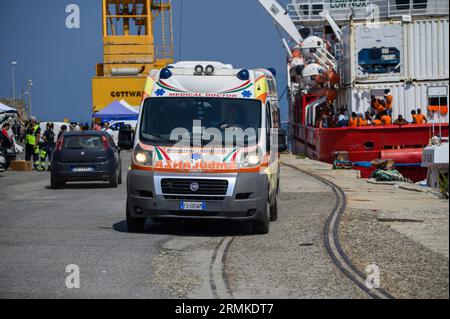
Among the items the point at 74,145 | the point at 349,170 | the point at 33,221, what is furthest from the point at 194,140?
the point at 349,170

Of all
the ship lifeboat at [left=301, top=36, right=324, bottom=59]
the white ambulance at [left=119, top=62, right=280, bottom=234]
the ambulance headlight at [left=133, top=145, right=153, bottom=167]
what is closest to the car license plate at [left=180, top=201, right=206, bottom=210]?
the white ambulance at [left=119, top=62, right=280, bottom=234]

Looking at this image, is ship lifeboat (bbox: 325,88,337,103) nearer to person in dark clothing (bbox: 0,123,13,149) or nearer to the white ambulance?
person in dark clothing (bbox: 0,123,13,149)

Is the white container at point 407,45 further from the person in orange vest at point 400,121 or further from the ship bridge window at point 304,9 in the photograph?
the ship bridge window at point 304,9

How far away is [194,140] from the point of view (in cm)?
1535

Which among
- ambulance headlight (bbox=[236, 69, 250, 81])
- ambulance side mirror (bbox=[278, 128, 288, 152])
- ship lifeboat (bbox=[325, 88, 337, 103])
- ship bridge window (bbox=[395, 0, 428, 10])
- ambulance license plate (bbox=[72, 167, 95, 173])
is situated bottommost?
ambulance license plate (bbox=[72, 167, 95, 173])

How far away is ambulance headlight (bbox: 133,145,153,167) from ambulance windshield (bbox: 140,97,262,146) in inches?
9.7

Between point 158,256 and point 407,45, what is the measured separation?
25.3m

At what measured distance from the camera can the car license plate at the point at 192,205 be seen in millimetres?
14859

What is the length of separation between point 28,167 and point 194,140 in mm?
23083

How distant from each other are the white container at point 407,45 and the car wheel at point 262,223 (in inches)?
871

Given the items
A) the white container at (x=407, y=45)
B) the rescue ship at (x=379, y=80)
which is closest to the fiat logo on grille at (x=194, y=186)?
the rescue ship at (x=379, y=80)

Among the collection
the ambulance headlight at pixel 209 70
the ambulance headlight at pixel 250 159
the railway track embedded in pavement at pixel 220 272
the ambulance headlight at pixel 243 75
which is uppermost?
the ambulance headlight at pixel 209 70

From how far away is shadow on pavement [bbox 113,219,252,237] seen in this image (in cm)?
1545

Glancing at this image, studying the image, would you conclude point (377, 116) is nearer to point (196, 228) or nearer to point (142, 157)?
point (196, 228)
